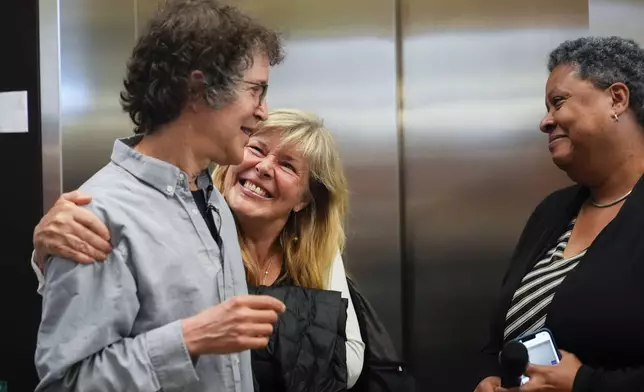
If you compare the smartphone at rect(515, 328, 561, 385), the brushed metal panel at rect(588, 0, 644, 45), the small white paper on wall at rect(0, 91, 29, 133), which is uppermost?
the brushed metal panel at rect(588, 0, 644, 45)

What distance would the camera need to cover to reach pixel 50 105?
1.72 meters

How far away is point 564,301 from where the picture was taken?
135 cm

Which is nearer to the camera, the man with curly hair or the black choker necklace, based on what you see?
the man with curly hair

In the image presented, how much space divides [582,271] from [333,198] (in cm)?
64

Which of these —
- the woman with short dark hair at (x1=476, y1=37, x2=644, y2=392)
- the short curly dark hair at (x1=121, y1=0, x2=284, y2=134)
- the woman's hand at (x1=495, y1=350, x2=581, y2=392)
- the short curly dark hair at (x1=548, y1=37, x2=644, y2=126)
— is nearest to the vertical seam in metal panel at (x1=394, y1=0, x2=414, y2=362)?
the woman with short dark hair at (x1=476, y1=37, x2=644, y2=392)

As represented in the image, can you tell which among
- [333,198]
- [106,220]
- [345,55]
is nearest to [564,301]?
[333,198]

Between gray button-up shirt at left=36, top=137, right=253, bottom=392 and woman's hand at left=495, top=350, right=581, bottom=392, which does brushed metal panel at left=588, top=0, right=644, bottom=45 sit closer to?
woman's hand at left=495, top=350, right=581, bottom=392

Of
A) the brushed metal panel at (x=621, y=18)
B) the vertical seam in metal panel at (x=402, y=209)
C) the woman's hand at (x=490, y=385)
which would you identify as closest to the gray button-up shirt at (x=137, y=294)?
the woman's hand at (x=490, y=385)

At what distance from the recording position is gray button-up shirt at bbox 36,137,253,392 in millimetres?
1018

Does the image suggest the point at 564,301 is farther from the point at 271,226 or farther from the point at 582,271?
the point at 271,226

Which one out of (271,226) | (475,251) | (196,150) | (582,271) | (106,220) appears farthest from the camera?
(475,251)

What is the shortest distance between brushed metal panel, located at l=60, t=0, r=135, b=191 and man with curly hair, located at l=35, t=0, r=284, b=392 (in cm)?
64

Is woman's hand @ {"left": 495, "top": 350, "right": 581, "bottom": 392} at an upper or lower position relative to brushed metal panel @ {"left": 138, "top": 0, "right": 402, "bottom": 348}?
lower

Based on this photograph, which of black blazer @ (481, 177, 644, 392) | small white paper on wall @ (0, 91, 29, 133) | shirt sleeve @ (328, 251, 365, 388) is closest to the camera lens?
black blazer @ (481, 177, 644, 392)
